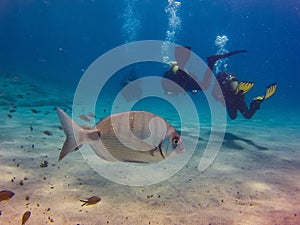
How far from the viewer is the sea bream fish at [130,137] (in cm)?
187

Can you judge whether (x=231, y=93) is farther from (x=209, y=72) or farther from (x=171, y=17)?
(x=171, y=17)

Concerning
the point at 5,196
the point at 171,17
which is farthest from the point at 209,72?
the point at 171,17

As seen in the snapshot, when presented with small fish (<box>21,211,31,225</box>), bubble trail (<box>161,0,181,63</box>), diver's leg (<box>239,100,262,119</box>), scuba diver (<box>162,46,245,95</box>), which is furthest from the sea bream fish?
bubble trail (<box>161,0,181,63</box>)

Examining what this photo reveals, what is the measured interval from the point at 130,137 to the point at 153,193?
1967mm

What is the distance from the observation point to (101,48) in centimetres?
10638

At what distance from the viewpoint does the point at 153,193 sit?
11.9ft

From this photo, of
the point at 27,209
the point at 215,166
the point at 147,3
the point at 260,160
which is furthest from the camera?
the point at 147,3

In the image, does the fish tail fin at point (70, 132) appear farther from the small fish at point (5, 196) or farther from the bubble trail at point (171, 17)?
the bubble trail at point (171, 17)

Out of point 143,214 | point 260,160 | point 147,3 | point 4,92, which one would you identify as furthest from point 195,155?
point 147,3

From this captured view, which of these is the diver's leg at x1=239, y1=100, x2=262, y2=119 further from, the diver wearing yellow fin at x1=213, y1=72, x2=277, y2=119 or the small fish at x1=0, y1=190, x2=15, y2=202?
the small fish at x1=0, y1=190, x2=15, y2=202

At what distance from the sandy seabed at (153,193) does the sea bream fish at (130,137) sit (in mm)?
1258

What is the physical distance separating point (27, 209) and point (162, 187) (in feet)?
6.43

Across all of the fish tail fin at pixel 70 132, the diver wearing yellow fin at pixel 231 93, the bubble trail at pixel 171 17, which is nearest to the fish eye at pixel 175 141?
the fish tail fin at pixel 70 132

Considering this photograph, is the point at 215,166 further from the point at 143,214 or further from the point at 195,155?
the point at 143,214
